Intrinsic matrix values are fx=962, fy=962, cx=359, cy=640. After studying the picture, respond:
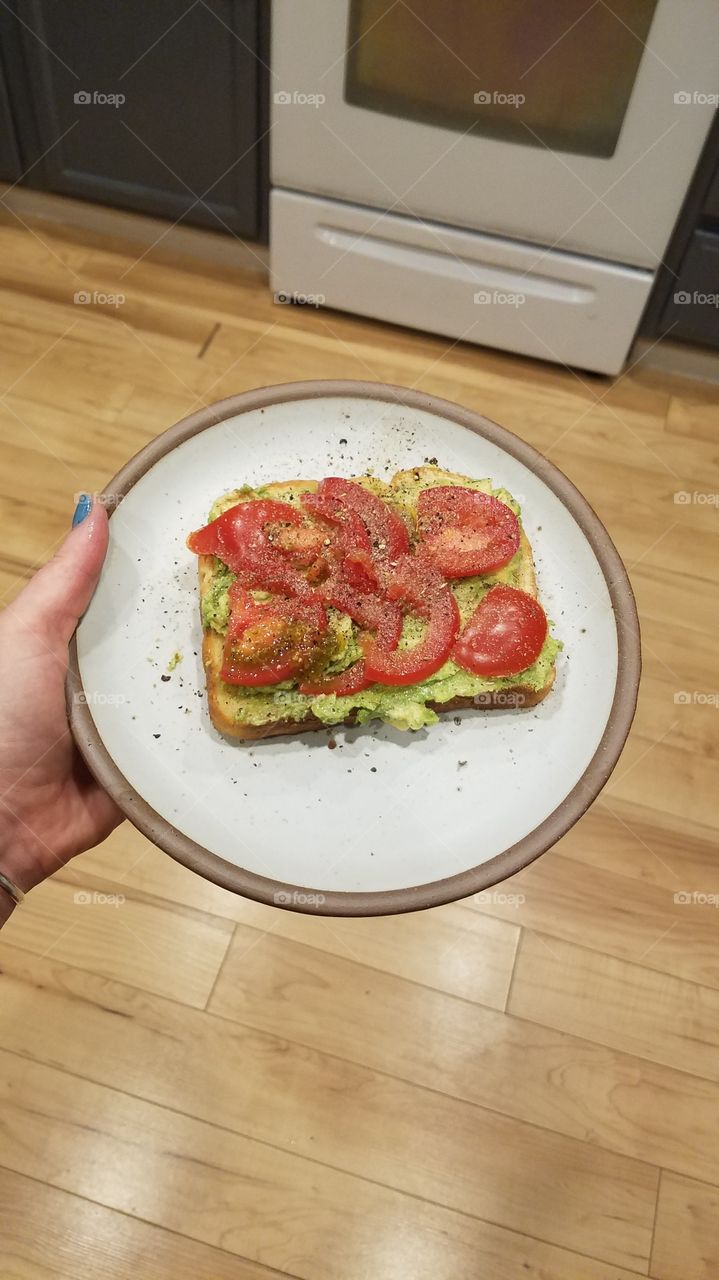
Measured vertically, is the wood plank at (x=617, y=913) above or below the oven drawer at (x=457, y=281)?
below

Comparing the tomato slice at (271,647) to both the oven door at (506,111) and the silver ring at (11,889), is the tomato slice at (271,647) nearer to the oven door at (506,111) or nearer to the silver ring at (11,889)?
the silver ring at (11,889)

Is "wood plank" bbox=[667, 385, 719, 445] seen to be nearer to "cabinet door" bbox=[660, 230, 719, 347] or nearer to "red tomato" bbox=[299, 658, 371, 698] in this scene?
"cabinet door" bbox=[660, 230, 719, 347]

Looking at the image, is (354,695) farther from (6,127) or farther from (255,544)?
(6,127)

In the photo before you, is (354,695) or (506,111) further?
(506,111)

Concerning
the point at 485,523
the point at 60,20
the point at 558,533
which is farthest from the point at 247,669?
the point at 60,20

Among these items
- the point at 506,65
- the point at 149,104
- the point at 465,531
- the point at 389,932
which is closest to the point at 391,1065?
the point at 389,932

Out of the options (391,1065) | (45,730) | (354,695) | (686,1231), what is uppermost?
(354,695)

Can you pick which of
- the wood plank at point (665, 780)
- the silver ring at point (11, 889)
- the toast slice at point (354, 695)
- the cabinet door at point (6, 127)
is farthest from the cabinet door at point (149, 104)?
the silver ring at point (11, 889)
